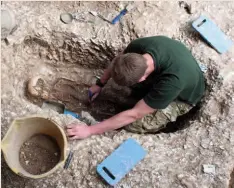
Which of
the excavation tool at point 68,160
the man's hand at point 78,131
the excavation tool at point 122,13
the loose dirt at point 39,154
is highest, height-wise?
the excavation tool at point 122,13

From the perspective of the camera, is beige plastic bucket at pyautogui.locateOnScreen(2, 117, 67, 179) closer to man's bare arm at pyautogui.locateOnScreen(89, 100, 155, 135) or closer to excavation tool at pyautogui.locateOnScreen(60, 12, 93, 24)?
man's bare arm at pyautogui.locateOnScreen(89, 100, 155, 135)

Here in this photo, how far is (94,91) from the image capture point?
3342mm

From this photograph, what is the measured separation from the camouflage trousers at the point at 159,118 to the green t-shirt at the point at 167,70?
0.29 m

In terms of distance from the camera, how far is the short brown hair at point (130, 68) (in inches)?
95.8

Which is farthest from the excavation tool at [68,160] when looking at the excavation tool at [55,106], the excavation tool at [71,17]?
the excavation tool at [71,17]

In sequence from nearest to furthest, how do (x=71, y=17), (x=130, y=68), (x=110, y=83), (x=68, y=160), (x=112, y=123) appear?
(x=130, y=68) → (x=68, y=160) → (x=112, y=123) → (x=71, y=17) → (x=110, y=83)

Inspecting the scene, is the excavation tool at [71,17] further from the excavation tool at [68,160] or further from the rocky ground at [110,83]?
the excavation tool at [68,160]

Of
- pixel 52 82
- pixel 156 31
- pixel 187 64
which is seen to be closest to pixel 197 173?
pixel 187 64

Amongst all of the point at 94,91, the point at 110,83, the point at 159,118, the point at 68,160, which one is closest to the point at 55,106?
the point at 94,91

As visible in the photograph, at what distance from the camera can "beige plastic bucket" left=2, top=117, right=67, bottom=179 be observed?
96.0 inches

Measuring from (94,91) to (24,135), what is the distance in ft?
3.04

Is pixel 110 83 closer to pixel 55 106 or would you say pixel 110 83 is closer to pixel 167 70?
pixel 55 106

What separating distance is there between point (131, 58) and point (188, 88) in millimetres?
621

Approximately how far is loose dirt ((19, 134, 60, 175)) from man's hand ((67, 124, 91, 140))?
0.47ft
